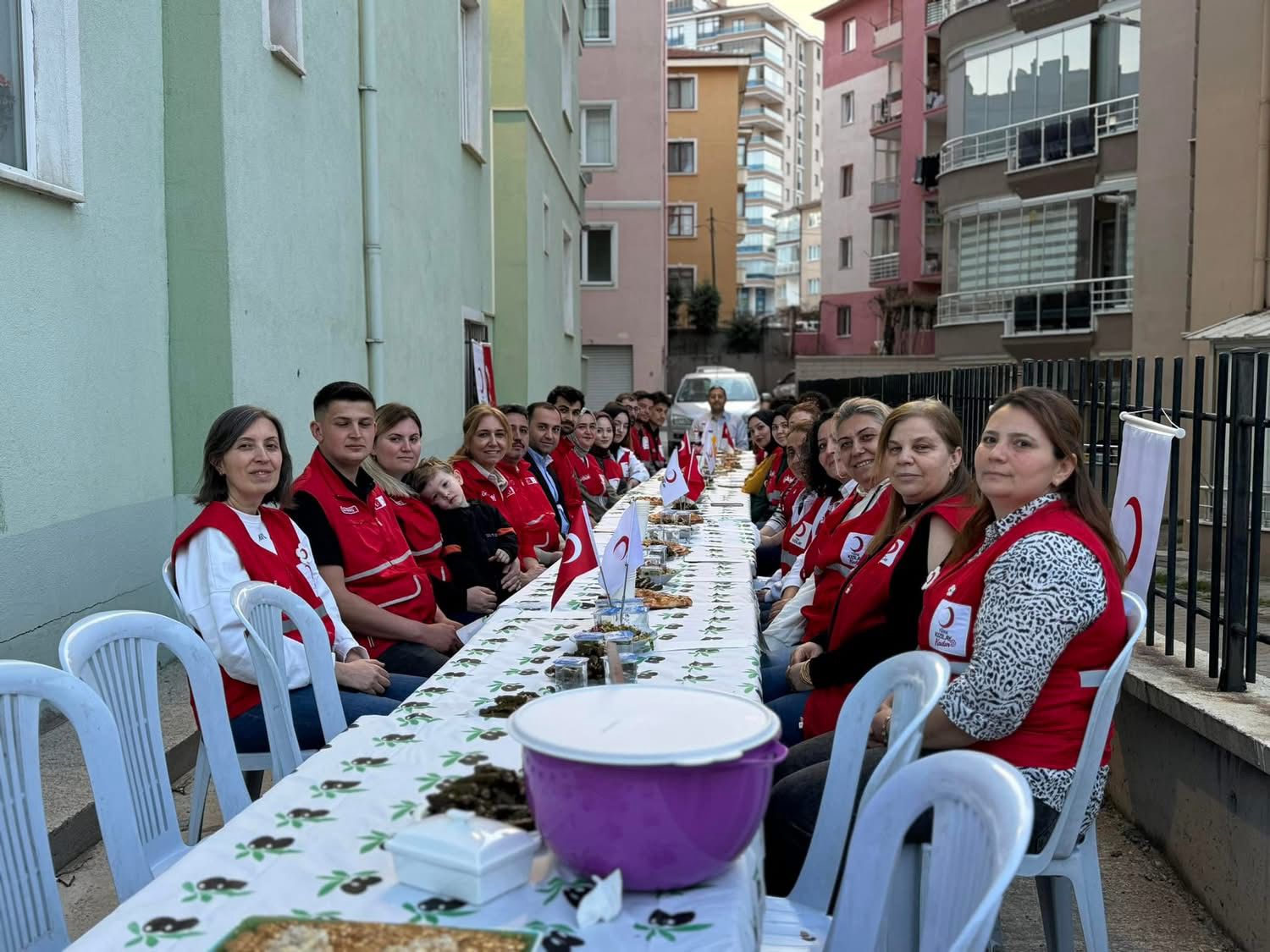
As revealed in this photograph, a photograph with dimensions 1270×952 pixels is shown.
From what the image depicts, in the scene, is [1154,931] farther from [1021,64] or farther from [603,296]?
[603,296]

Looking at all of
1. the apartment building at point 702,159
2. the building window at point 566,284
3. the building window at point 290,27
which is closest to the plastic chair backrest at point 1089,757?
the building window at point 290,27

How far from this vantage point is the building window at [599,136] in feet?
96.1

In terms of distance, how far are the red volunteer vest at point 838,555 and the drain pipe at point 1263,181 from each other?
817 centimetres

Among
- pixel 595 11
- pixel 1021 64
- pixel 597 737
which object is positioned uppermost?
pixel 595 11

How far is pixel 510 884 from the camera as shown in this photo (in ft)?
6.45

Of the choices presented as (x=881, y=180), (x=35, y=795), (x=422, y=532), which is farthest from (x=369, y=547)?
(x=881, y=180)

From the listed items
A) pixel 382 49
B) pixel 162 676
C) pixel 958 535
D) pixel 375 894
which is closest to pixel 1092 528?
pixel 958 535

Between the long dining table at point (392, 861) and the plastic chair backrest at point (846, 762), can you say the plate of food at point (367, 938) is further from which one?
the plastic chair backrest at point (846, 762)

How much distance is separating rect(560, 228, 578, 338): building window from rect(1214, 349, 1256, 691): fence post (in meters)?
15.5

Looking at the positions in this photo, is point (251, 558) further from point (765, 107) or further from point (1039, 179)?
point (765, 107)

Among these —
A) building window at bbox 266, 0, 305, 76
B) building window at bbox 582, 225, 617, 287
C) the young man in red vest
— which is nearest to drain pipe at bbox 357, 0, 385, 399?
building window at bbox 266, 0, 305, 76

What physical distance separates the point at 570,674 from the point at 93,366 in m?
3.38

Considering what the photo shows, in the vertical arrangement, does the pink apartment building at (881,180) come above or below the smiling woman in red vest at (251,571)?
above

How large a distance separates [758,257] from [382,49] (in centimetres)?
7128
